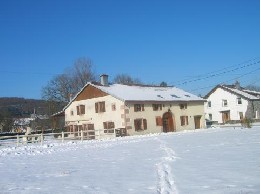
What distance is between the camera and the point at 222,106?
61.8 m

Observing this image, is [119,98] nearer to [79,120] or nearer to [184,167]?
[79,120]

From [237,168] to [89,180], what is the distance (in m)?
4.24

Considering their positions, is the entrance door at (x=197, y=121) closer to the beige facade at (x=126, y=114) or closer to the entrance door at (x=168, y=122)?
the beige facade at (x=126, y=114)

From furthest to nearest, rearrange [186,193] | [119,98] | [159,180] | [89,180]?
1. [119,98]
2. [89,180]
3. [159,180]
4. [186,193]

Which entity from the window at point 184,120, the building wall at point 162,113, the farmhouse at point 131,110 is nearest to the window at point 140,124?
the farmhouse at point 131,110

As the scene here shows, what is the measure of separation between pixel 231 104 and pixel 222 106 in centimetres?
185

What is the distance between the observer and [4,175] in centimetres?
1112

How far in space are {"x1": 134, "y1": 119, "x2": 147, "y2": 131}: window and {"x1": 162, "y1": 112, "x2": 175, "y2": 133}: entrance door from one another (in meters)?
3.82

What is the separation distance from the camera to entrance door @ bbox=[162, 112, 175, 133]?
42.5 m

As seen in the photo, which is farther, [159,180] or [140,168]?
[140,168]

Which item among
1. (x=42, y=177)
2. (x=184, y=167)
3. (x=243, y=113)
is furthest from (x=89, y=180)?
(x=243, y=113)

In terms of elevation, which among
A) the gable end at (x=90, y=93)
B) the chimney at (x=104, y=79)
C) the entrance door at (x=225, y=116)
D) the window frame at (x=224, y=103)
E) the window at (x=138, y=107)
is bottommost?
the entrance door at (x=225, y=116)

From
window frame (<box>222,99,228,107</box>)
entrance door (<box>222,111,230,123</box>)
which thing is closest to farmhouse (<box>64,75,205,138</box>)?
window frame (<box>222,99,228,107</box>)

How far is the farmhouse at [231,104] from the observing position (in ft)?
192
